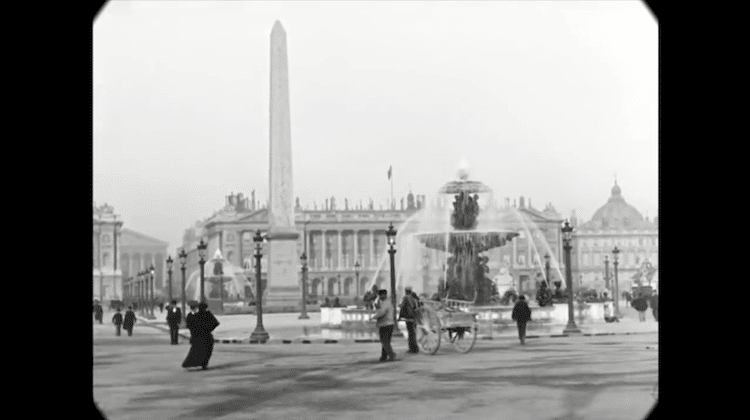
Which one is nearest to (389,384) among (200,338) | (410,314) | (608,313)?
(200,338)

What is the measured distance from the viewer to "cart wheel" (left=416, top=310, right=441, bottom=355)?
944 inches

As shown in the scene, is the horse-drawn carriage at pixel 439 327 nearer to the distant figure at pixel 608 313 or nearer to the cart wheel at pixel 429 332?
the cart wheel at pixel 429 332

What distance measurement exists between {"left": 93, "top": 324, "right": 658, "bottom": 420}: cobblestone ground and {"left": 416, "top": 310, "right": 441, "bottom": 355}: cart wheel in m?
0.28

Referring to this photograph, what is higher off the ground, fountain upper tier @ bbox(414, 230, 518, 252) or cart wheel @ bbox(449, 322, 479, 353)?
fountain upper tier @ bbox(414, 230, 518, 252)

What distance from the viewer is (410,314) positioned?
78.9 feet

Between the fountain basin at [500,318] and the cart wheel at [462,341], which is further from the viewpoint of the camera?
the fountain basin at [500,318]

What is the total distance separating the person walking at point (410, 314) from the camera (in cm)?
2398

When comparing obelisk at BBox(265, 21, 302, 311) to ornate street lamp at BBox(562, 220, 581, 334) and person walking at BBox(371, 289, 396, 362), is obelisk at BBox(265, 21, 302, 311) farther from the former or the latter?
person walking at BBox(371, 289, 396, 362)

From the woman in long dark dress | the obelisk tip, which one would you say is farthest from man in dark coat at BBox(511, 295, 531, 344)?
the obelisk tip

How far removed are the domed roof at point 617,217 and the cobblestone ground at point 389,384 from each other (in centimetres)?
12905

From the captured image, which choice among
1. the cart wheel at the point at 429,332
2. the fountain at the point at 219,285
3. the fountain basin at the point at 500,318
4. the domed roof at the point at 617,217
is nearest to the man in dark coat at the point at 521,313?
the cart wheel at the point at 429,332

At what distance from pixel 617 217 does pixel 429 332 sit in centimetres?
14458

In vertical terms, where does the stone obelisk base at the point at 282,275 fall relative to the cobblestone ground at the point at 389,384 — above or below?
above

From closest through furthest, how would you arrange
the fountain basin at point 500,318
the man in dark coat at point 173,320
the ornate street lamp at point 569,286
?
the man in dark coat at point 173,320 < the ornate street lamp at point 569,286 < the fountain basin at point 500,318
